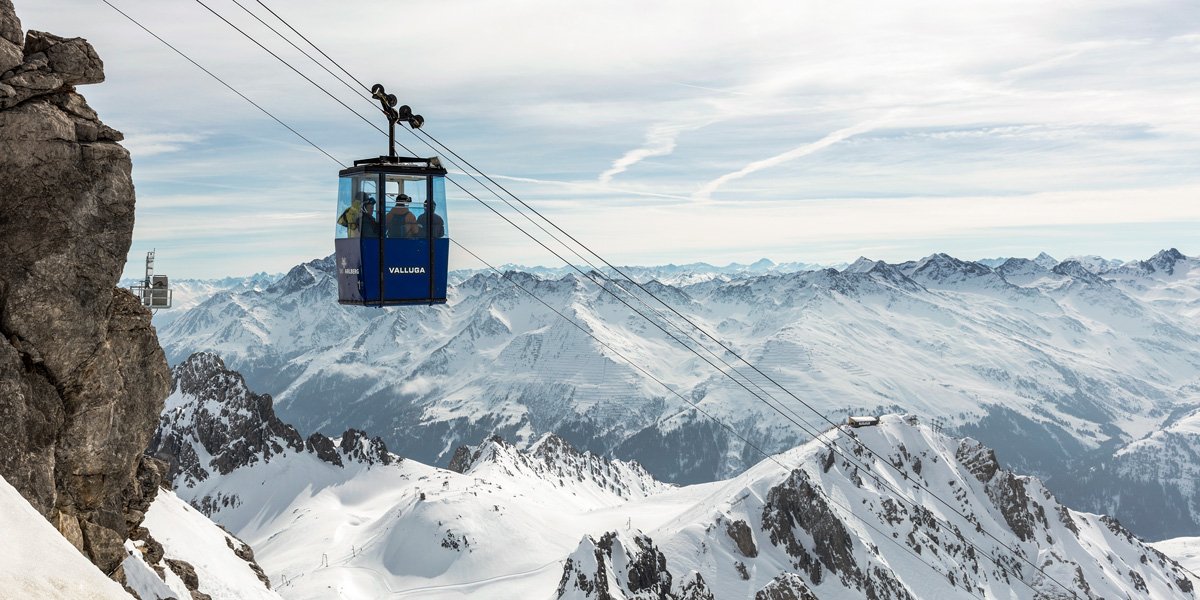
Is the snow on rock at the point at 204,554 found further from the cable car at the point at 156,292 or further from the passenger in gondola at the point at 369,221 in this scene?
the passenger in gondola at the point at 369,221

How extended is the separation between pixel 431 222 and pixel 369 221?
6.12ft

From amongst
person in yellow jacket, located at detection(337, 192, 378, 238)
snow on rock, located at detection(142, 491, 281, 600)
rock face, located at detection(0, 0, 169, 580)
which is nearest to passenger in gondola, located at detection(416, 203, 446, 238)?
person in yellow jacket, located at detection(337, 192, 378, 238)

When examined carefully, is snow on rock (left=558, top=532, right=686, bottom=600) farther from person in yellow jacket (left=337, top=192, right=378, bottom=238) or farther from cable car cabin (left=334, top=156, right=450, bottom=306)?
person in yellow jacket (left=337, top=192, right=378, bottom=238)

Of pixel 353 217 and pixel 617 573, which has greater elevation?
pixel 353 217

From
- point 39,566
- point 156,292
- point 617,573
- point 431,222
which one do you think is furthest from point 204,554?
point 617,573

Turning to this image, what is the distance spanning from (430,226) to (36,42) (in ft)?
36.2

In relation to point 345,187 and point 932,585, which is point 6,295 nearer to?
point 345,187

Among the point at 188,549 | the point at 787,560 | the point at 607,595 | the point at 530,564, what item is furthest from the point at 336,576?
the point at 188,549

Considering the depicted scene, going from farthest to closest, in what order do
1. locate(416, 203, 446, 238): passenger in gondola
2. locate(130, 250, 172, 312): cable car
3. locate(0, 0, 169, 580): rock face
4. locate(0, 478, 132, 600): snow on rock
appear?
locate(130, 250, 172, 312): cable car
locate(416, 203, 446, 238): passenger in gondola
locate(0, 0, 169, 580): rock face
locate(0, 478, 132, 600): snow on rock

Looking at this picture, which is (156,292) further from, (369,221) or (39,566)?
(39,566)

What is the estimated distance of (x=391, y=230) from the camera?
86.1 feet

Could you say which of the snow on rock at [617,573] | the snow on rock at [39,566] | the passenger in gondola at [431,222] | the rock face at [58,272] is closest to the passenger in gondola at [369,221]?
the passenger in gondola at [431,222]

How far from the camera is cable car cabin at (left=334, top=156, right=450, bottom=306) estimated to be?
2591 centimetres

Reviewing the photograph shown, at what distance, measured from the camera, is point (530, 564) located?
190m
